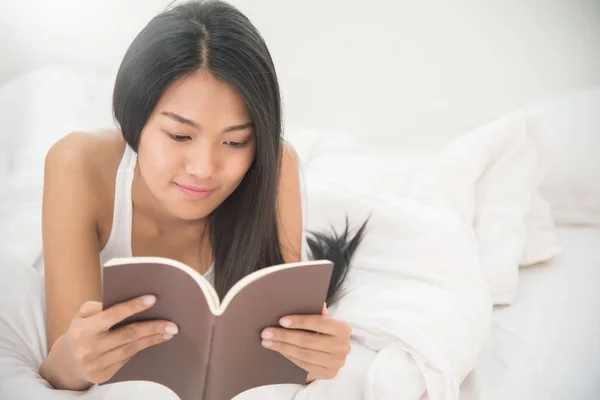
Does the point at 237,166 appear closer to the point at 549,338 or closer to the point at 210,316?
the point at 210,316

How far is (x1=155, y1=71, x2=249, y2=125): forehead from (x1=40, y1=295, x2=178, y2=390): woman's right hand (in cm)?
21

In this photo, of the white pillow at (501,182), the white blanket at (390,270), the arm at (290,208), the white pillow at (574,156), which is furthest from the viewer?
the white pillow at (574,156)

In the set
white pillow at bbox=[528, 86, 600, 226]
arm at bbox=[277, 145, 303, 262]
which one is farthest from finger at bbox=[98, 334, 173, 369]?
white pillow at bbox=[528, 86, 600, 226]

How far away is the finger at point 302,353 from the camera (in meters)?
0.66

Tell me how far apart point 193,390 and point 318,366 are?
0.15 meters

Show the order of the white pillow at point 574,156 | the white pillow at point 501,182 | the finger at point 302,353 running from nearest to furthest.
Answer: the finger at point 302,353 → the white pillow at point 501,182 → the white pillow at point 574,156

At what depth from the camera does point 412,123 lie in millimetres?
1207

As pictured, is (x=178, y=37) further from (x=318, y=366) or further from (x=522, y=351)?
(x=522, y=351)

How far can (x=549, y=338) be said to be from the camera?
0.96 meters

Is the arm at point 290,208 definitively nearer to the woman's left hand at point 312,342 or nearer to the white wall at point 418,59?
the white wall at point 418,59

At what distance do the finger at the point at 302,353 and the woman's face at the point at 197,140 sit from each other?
0.21 m

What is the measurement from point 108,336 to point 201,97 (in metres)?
0.28

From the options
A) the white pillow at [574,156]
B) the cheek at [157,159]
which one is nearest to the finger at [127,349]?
the cheek at [157,159]

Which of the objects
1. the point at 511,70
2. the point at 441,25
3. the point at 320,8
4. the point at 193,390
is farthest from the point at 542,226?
the point at 193,390
